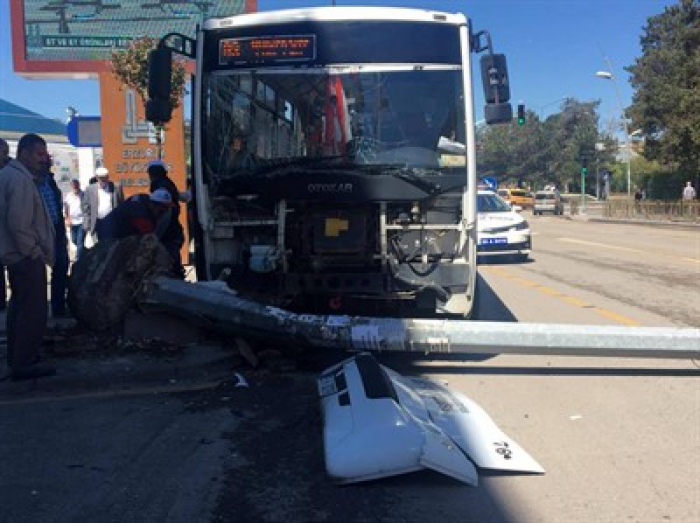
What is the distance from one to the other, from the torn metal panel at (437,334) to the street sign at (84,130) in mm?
12318

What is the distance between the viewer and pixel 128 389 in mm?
5875

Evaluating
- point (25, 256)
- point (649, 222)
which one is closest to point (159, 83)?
point (25, 256)

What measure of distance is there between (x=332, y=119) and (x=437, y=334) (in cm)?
235

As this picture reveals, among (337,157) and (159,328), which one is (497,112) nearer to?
(337,157)

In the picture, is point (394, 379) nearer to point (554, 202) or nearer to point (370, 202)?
point (370, 202)

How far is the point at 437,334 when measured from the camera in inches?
238

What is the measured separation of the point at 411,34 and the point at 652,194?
4280 centimetres

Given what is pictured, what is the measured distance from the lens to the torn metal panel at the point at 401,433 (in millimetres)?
3975

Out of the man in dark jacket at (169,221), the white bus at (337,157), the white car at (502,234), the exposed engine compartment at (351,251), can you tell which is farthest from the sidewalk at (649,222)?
the man in dark jacket at (169,221)

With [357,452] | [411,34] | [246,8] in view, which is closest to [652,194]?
[246,8]

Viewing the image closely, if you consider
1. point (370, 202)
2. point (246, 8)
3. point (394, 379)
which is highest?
point (246, 8)

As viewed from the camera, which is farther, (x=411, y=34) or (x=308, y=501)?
(x=411, y=34)

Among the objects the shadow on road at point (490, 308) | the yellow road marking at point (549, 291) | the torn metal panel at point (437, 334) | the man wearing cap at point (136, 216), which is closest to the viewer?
the torn metal panel at point (437, 334)

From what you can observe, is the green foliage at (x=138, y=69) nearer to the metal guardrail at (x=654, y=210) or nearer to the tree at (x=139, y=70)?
the tree at (x=139, y=70)
